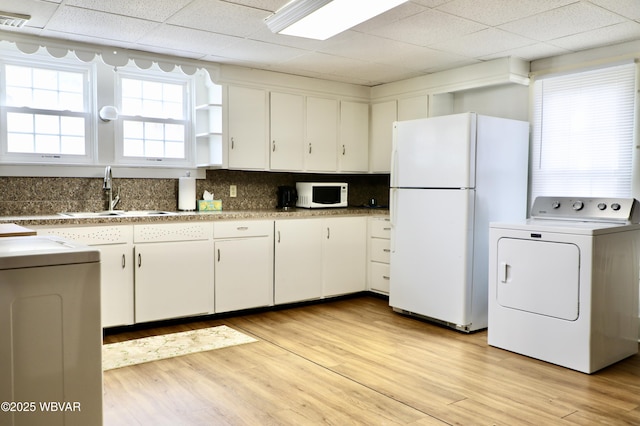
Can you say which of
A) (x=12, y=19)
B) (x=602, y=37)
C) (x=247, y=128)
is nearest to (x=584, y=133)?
(x=602, y=37)

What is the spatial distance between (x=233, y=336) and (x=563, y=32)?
3189 mm

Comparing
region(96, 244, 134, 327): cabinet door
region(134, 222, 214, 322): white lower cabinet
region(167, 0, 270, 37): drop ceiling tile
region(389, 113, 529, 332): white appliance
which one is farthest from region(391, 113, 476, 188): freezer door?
region(96, 244, 134, 327): cabinet door

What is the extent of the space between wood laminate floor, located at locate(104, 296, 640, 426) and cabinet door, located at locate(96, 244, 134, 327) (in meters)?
0.16

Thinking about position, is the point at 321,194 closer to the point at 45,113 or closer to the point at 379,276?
the point at 379,276

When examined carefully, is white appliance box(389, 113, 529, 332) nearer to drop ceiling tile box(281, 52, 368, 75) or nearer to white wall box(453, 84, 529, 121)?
white wall box(453, 84, 529, 121)

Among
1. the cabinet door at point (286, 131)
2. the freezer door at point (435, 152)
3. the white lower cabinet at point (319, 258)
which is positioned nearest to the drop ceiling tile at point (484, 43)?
the freezer door at point (435, 152)

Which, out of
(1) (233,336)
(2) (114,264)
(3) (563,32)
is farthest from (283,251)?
(3) (563,32)

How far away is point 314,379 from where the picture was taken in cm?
299

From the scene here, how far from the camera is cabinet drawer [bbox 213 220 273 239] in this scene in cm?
423

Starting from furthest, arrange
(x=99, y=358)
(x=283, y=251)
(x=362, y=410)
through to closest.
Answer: (x=283, y=251) → (x=362, y=410) → (x=99, y=358)

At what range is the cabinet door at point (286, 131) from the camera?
4.83 m

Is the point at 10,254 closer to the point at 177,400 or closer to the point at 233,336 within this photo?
the point at 177,400

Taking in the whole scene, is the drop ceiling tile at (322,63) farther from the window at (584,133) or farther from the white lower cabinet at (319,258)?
the window at (584,133)

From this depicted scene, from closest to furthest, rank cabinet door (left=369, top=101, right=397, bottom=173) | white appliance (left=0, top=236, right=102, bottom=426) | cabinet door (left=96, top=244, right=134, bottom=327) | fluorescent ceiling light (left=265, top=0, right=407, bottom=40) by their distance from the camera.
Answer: white appliance (left=0, top=236, right=102, bottom=426), fluorescent ceiling light (left=265, top=0, right=407, bottom=40), cabinet door (left=96, top=244, right=134, bottom=327), cabinet door (left=369, top=101, right=397, bottom=173)
